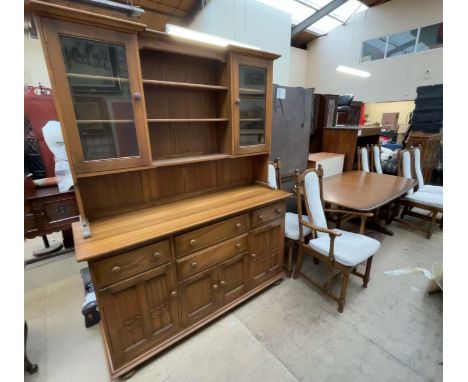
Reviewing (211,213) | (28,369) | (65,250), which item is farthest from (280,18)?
(28,369)

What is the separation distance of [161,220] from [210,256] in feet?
1.39

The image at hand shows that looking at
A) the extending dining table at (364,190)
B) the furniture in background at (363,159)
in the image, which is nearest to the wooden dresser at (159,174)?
the extending dining table at (364,190)

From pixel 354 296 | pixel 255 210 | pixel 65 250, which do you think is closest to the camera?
pixel 255 210

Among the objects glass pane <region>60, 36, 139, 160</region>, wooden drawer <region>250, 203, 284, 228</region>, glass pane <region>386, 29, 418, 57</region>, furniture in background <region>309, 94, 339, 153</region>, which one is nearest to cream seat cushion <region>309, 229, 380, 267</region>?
wooden drawer <region>250, 203, 284, 228</region>

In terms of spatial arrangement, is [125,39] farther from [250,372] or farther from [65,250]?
[65,250]

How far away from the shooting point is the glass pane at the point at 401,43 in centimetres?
617

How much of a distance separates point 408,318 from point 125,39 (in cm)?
280

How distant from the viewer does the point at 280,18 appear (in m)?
4.33

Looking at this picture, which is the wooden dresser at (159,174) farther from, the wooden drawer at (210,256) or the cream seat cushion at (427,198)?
the cream seat cushion at (427,198)

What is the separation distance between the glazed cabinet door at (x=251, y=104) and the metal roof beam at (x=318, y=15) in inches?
243

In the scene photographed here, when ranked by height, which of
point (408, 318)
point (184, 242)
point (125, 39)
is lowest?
point (408, 318)

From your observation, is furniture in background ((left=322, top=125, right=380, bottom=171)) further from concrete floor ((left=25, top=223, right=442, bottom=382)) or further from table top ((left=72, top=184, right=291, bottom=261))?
table top ((left=72, top=184, right=291, bottom=261))

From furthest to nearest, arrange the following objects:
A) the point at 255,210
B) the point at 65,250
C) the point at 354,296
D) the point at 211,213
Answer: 1. the point at 65,250
2. the point at 354,296
3. the point at 255,210
4. the point at 211,213

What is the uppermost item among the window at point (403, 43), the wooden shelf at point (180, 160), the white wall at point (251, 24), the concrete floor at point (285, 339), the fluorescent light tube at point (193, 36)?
the window at point (403, 43)
